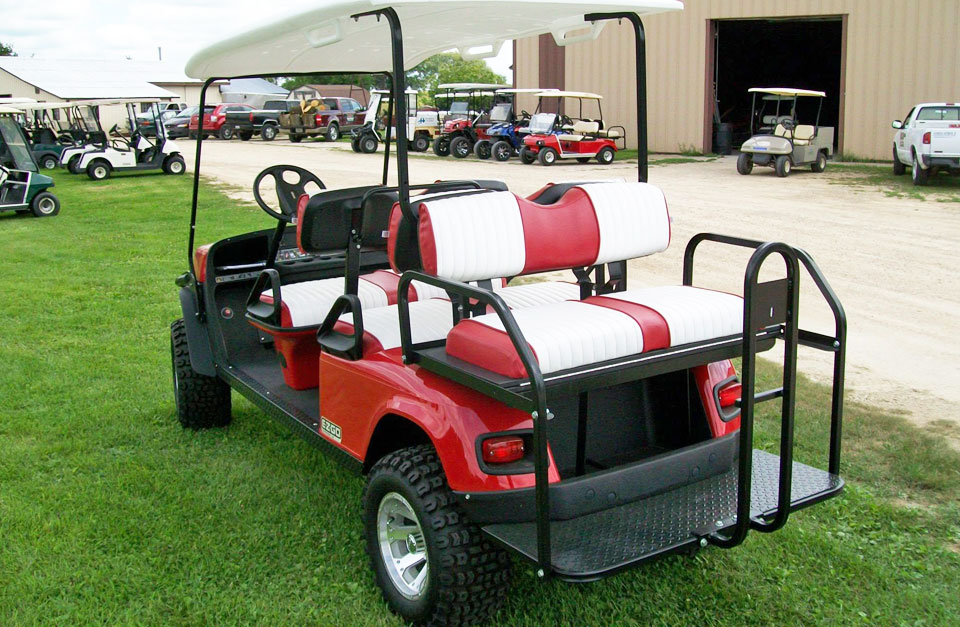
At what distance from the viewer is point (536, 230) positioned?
2.82 m

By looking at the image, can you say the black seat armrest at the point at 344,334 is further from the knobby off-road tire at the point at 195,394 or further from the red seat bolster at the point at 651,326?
the knobby off-road tire at the point at 195,394

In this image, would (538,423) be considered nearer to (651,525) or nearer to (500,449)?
(500,449)

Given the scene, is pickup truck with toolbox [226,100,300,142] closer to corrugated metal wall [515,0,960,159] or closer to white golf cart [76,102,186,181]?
A: white golf cart [76,102,186,181]

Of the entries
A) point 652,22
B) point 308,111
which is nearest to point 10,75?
point 308,111

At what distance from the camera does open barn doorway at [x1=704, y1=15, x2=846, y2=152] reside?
24.5 m

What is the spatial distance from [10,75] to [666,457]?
5037 centimetres

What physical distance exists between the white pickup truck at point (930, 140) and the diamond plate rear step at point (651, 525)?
12.4 m

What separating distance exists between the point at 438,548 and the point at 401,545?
0.35 meters

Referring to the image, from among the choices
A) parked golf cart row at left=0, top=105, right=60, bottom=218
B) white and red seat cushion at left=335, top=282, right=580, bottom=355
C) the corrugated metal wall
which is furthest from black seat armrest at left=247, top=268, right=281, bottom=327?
the corrugated metal wall

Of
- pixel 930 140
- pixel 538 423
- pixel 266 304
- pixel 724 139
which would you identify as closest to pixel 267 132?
pixel 724 139

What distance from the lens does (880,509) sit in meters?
3.28

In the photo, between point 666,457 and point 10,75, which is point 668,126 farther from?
point 10,75

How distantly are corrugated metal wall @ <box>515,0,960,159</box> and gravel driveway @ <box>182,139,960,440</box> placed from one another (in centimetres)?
279

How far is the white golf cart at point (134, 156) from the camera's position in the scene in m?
18.6
